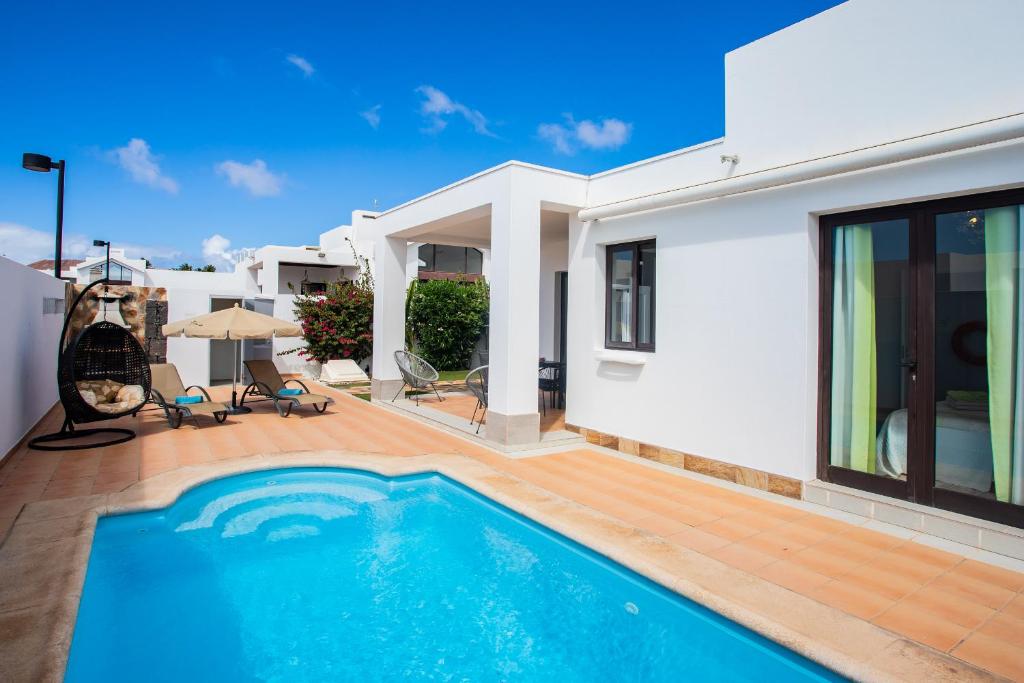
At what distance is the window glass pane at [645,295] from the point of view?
8.68 m

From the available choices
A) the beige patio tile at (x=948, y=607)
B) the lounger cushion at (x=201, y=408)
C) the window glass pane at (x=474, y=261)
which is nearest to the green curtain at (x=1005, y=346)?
the beige patio tile at (x=948, y=607)

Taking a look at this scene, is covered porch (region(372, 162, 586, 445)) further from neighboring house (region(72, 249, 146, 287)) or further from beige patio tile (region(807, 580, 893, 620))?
neighboring house (region(72, 249, 146, 287))

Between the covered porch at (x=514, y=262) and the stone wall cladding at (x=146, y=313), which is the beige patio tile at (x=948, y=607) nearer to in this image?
the covered porch at (x=514, y=262)

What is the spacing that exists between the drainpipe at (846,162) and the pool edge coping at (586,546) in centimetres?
426

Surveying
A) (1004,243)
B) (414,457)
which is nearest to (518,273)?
(414,457)

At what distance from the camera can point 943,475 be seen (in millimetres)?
5688

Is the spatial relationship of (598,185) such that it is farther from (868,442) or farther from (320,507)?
(320,507)

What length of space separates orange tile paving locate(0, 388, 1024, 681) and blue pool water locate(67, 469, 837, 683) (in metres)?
0.96

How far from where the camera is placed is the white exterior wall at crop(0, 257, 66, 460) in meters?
8.08

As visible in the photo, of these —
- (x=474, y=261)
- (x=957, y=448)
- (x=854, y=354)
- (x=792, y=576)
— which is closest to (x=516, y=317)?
(x=854, y=354)

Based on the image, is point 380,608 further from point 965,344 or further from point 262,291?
point 262,291

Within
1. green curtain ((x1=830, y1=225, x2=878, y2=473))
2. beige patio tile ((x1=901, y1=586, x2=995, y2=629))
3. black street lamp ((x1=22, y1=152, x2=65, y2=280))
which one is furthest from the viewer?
black street lamp ((x1=22, y1=152, x2=65, y2=280))

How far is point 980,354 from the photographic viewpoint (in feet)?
17.9

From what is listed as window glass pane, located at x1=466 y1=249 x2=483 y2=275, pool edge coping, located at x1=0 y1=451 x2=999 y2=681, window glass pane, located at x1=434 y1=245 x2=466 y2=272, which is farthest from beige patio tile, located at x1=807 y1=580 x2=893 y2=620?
window glass pane, located at x1=434 y1=245 x2=466 y2=272
